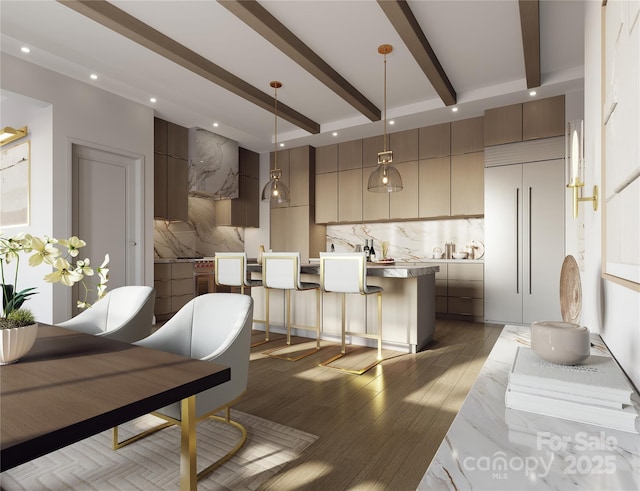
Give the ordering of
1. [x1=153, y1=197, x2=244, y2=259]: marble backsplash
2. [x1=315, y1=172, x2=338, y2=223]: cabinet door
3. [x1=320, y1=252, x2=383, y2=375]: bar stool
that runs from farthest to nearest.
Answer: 1. [x1=315, y1=172, x2=338, y2=223]: cabinet door
2. [x1=153, y1=197, x2=244, y2=259]: marble backsplash
3. [x1=320, y1=252, x2=383, y2=375]: bar stool

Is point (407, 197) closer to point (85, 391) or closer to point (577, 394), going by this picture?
point (577, 394)

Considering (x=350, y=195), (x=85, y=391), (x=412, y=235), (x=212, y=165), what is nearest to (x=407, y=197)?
(x=412, y=235)

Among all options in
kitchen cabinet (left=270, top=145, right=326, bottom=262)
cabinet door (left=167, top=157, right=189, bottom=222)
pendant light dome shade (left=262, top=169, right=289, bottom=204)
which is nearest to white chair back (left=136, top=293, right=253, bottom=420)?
pendant light dome shade (left=262, top=169, right=289, bottom=204)

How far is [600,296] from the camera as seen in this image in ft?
4.23

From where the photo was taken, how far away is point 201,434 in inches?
76.3

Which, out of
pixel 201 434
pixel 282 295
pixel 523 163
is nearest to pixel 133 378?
pixel 201 434

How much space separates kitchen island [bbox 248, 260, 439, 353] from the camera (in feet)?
11.3

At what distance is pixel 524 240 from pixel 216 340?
14.0ft

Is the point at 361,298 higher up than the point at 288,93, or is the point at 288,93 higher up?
the point at 288,93

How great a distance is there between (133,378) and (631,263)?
1234 mm

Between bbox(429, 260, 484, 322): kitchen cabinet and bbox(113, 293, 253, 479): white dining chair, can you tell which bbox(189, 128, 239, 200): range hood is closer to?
bbox(429, 260, 484, 322): kitchen cabinet

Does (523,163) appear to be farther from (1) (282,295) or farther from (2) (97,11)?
(2) (97,11)

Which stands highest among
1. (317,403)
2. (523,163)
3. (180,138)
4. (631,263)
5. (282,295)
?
(180,138)

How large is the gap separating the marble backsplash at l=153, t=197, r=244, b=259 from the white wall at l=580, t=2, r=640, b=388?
219 inches
